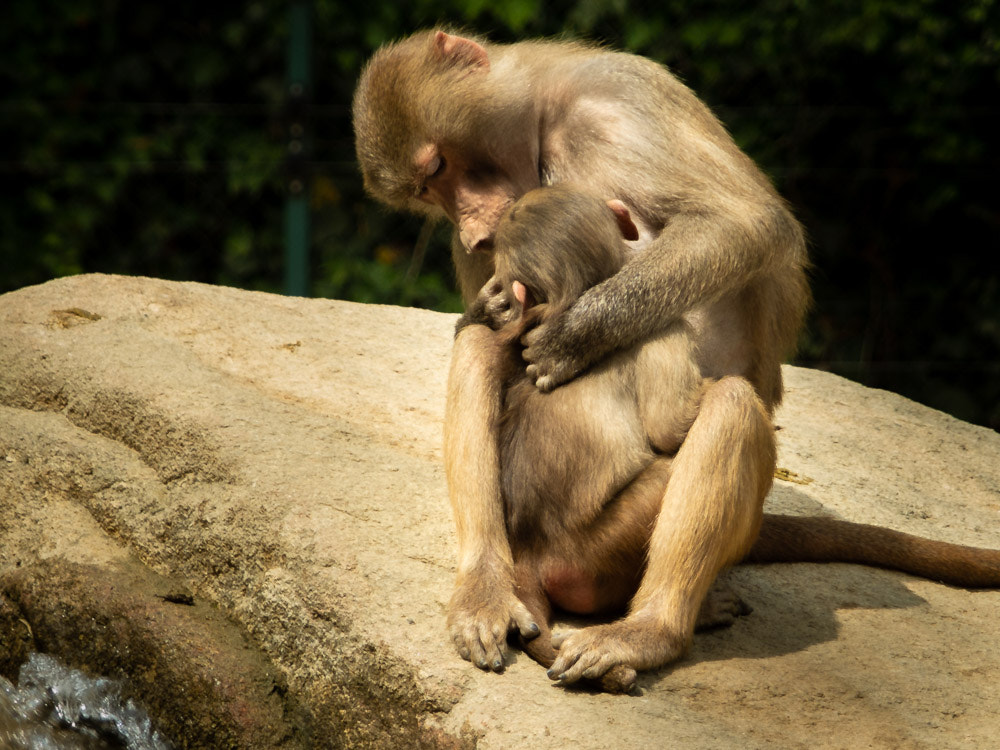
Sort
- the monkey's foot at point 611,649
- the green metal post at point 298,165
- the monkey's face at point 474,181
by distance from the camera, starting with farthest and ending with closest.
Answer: the green metal post at point 298,165
the monkey's face at point 474,181
the monkey's foot at point 611,649

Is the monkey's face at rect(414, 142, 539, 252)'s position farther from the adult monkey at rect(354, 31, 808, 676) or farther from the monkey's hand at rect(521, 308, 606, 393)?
the monkey's hand at rect(521, 308, 606, 393)

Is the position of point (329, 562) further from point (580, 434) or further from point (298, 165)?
point (298, 165)

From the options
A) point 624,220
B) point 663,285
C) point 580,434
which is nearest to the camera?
point 580,434

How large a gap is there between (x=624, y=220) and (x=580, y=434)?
26.1 inches

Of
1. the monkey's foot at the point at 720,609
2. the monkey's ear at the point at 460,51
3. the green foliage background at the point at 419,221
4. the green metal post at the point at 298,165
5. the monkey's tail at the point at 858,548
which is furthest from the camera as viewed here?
the green foliage background at the point at 419,221

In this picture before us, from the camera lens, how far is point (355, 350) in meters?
4.95

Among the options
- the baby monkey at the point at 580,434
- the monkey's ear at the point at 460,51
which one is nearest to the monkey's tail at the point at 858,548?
the baby monkey at the point at 580,434

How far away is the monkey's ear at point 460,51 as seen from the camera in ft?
12.0

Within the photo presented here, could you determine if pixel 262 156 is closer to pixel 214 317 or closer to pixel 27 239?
pixel 27 239

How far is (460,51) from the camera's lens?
3670 millimetres

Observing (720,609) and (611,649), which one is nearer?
(611,649)

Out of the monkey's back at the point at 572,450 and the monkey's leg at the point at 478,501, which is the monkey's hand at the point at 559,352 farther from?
the monkey's leg at the point at 478,501

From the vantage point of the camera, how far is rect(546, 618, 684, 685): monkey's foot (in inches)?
113

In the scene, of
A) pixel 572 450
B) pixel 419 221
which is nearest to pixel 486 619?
pixel 572 450
